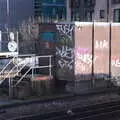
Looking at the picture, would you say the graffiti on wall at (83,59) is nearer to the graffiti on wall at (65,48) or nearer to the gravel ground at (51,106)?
the graffiti on wall at (65,48)

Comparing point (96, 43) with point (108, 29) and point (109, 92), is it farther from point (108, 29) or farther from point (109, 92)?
point (109, 92)

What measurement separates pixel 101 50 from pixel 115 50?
36.7 inches

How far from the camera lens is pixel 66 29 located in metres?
21.3

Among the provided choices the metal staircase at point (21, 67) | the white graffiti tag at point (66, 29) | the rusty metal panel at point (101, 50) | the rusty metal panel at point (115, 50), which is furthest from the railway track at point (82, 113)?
the rusty metal panel at point (115, 50)

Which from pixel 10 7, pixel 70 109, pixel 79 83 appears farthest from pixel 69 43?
pixel 10 7

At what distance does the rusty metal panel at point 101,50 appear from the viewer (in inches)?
861

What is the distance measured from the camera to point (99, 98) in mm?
19594

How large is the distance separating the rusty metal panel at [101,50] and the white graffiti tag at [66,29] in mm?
1321

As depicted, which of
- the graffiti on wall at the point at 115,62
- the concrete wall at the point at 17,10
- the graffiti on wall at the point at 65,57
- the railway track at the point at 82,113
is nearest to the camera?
the railway track at the point at 82,113

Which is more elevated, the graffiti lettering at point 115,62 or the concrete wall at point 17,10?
the concrete wall at point 17,10

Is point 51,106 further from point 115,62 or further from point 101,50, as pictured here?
point 115,62

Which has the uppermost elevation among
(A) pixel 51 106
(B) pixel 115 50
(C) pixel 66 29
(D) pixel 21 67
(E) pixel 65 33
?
(C) pixel 66 29

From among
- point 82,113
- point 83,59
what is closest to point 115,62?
point 83,59

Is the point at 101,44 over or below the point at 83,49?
over
